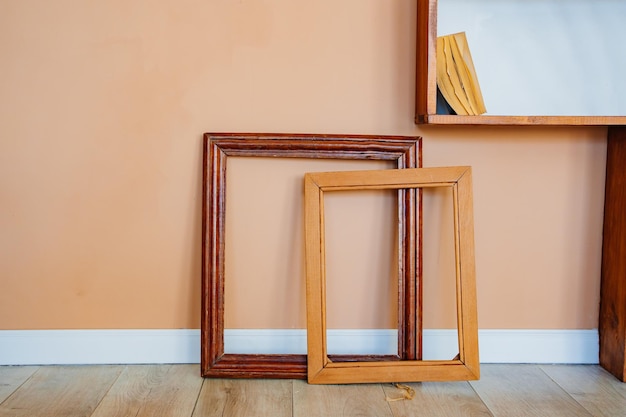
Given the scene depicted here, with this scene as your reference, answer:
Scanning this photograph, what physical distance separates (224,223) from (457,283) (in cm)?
73

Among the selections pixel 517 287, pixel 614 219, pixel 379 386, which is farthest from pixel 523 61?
pixel 379 386

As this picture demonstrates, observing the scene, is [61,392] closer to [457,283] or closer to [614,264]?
[457,283]

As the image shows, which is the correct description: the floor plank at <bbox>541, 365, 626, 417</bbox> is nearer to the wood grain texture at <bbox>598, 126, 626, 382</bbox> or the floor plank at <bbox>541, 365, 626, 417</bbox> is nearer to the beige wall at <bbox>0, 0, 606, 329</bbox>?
the wood grain texture at <bbox>598, 126, 626, 382</bbox>

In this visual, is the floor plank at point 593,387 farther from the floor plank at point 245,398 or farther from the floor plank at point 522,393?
the floor plank at point 245,398

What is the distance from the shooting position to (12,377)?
195 cm

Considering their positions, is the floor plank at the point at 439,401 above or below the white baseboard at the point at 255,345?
below

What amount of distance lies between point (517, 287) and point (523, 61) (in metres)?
0.72

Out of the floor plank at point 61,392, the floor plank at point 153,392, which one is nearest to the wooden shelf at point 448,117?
the floor plank at point 153,392

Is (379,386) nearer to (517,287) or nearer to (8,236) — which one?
(517,287)

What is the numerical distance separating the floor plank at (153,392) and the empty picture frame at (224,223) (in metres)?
0.09

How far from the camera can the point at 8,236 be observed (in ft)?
6.64

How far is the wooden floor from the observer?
1742mm

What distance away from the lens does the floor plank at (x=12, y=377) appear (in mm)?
1849

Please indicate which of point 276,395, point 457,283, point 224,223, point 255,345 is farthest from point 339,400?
point 224,223
